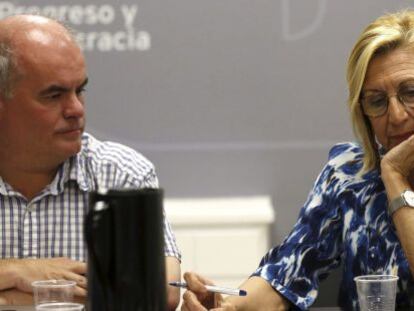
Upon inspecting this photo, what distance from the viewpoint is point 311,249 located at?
2570mm

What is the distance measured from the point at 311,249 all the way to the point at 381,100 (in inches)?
17.2

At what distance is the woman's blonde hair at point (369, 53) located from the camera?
2.54m

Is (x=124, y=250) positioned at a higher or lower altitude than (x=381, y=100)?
lower

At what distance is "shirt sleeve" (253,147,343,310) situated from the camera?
2484mm

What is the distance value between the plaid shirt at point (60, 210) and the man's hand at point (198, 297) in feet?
1.21

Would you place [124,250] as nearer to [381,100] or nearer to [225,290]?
[225,290]

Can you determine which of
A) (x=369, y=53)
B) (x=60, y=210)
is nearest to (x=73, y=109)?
(x=60, y=210)

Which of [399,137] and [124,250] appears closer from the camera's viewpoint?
[124,250]

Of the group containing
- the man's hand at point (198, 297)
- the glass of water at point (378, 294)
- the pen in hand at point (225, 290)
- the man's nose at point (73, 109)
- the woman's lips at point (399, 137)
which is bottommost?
the man's hand at point (198, 297)

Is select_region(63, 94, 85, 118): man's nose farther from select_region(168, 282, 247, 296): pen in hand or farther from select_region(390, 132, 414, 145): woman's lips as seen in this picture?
select_region(390, 132, 414, 145): woman's lips

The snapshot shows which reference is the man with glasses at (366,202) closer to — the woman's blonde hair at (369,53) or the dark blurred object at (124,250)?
the woman's blonde hair at (369,53)

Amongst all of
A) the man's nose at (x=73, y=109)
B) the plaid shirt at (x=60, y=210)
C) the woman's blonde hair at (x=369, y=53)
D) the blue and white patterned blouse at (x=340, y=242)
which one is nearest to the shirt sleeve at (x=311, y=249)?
the blue and white patterned blouse at (x=340, y=242)

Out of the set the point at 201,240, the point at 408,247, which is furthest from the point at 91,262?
the point at 201,240

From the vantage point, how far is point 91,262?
4.95ft
